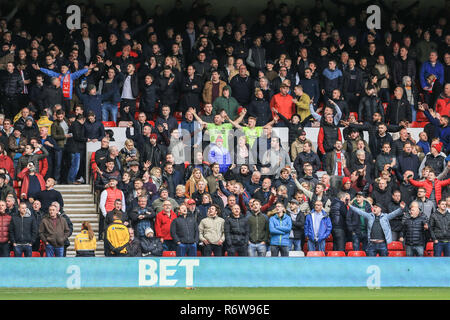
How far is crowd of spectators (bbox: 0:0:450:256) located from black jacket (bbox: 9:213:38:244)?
3 centimetres

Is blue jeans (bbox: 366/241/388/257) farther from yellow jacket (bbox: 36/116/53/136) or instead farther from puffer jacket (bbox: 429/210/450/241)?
yellow jacket (bbox: 36/116/53/136)

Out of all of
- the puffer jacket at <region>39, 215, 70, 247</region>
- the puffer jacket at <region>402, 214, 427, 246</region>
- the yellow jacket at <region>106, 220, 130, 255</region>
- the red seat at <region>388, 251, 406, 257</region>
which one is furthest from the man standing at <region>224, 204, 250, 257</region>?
the puffer jacket at <region>39, 215, 70, 247</region>

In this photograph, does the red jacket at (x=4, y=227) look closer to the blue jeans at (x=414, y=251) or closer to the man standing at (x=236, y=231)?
the man standing at (x=236, y=231)

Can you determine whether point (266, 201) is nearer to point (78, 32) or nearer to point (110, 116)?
point (110, 116)

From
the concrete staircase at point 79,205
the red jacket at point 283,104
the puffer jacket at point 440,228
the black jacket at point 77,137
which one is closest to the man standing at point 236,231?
the puffer jacket at point 440,228

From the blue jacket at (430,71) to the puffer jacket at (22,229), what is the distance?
1260cm

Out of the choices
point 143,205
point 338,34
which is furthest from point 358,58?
point 143,205

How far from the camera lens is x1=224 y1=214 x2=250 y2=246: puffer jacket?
2091cm

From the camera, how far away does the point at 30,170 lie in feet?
75.7

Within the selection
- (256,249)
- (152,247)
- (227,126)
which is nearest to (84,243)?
(152,247)

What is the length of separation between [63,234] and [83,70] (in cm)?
643

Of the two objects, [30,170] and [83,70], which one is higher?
[83,70]

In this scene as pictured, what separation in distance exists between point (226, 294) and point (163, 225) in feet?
9.55

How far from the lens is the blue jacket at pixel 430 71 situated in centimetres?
2777
